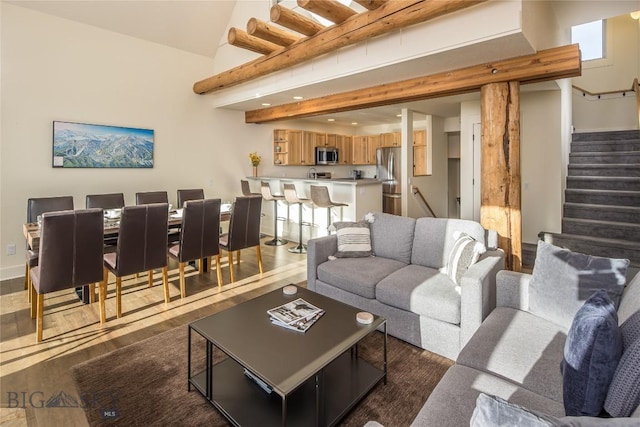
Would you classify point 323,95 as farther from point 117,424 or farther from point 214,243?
point 117,424

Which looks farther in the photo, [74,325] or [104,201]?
[104,201]

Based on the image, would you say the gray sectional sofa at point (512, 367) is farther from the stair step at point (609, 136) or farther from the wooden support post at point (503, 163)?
the stair step at point (609, 136)

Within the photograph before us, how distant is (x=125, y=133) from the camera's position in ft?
17.0

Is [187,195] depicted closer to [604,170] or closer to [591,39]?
[604,170]

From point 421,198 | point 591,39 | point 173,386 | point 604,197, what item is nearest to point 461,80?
point 604,197

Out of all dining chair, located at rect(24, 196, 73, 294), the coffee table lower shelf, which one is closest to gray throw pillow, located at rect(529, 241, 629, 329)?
the coffee table lower shelf

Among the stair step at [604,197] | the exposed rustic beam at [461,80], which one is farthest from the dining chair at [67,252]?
the stair step at [604,197]

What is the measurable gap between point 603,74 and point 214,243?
27.5ft

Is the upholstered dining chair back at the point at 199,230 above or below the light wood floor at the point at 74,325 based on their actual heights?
above

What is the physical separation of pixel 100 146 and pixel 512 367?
5.64 m

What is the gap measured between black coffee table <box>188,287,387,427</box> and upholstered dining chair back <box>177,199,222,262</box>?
164 centimetres

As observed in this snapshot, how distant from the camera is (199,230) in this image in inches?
144

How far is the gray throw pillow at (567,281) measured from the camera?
179cm

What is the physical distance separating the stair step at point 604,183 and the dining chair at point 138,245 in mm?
5967
